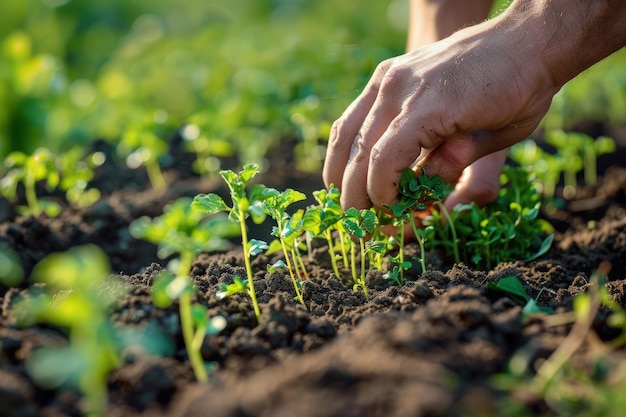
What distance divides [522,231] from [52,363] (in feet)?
6.23

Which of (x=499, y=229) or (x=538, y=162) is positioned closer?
(x=499, y=229)

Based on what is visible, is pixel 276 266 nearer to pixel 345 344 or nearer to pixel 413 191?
pixel 413 191

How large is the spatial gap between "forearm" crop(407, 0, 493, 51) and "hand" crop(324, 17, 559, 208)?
31.4 inches

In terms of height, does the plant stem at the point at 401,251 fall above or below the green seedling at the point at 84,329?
below

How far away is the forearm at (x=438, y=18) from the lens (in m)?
3.07

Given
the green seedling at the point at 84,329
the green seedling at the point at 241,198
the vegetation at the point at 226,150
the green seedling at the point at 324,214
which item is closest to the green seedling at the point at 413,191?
the vegetation at the point at 226,150

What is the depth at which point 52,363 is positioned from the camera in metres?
1.26

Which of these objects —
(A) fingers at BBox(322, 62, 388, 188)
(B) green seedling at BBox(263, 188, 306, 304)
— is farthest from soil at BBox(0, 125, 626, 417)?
(A) fingers at BBox(322, 62, 388, 188)

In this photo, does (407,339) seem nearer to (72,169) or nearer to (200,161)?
(72,169)

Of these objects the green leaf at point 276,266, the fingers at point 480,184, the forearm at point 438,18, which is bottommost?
the fingers at point 480,184

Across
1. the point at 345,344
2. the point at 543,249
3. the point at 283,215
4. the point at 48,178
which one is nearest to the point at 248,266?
the point at 283,215

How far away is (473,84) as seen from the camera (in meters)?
2.15

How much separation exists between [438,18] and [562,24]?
3.08 ft

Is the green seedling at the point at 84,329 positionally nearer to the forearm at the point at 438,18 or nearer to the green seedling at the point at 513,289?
the green seedling at the point at 513,289
